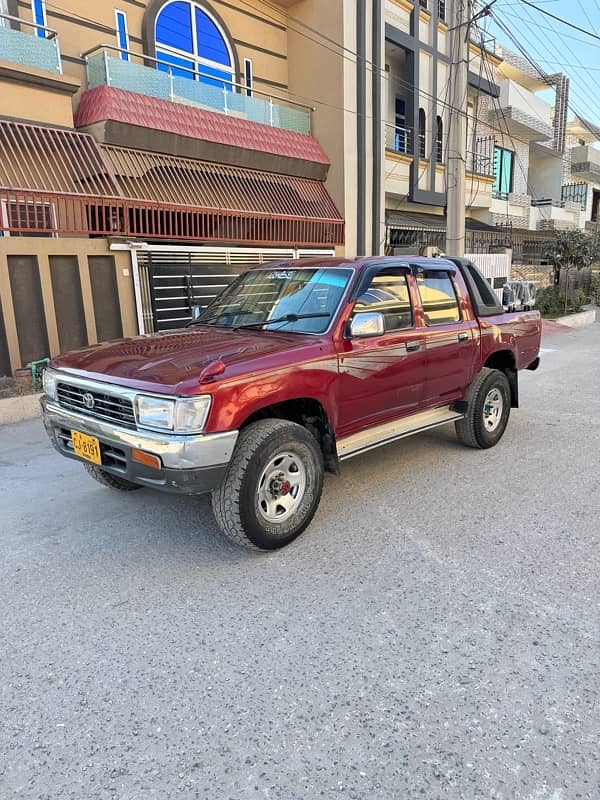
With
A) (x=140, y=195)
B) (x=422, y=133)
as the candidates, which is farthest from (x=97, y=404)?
(x=422, y=133)

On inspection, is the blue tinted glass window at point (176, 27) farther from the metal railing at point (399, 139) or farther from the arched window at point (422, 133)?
the arched window at point (422, 133)

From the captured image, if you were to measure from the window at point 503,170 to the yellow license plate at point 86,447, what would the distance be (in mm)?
26759

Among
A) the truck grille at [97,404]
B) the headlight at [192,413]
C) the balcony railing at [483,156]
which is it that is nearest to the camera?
the headlight at [192,413]

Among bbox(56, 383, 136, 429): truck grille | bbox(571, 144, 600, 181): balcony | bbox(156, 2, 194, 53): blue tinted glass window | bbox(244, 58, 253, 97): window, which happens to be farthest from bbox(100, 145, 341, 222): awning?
bbox(571, 144, 600, 181): balcony

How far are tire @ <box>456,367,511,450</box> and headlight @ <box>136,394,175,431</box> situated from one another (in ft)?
10.6

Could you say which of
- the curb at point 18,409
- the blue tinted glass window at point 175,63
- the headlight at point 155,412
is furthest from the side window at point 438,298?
the blue tinted glass window at point 175,63

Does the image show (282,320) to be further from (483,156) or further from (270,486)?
(483,156)

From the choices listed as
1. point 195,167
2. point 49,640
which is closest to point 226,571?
point 49,640

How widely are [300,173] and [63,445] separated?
11.9m

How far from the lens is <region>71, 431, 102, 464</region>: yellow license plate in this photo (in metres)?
3.62

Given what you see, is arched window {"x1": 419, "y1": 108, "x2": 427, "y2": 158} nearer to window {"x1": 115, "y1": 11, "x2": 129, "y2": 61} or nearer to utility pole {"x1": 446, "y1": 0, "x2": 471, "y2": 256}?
utility pole {"x1": 446, "y1": 0, "x2": 471, "y2": 256}

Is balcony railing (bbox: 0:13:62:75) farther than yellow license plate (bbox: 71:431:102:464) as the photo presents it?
Yes

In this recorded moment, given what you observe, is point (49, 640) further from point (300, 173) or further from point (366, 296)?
point (300, 173)

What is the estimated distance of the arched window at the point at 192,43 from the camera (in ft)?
40.6
